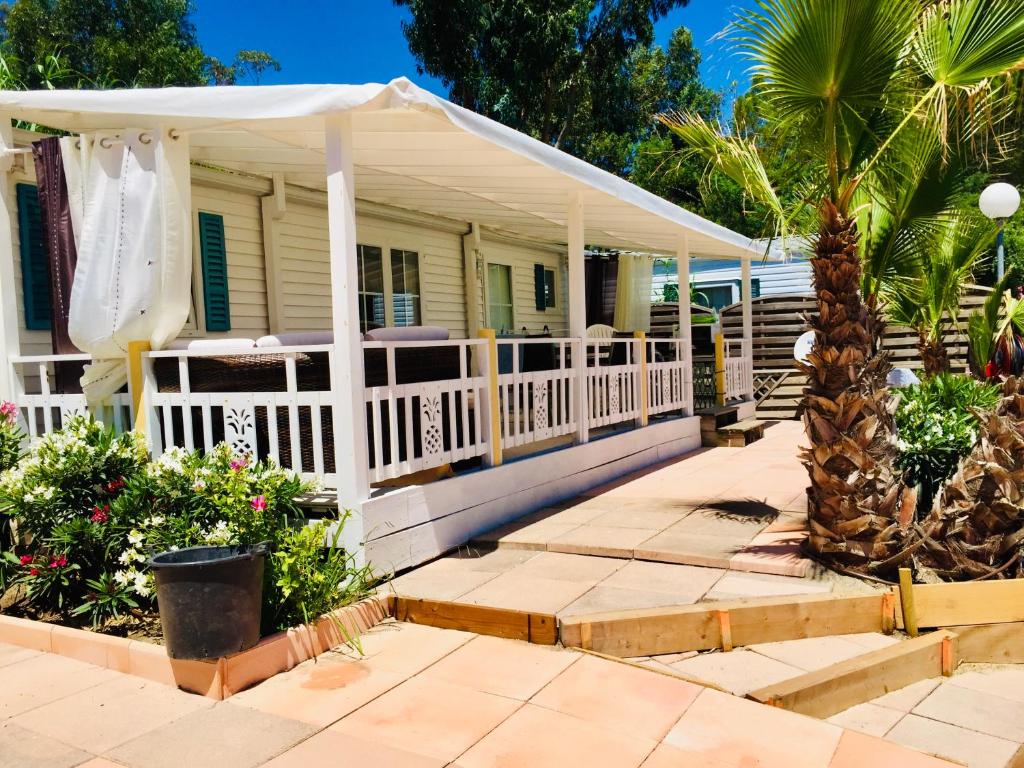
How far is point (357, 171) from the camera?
6895mm

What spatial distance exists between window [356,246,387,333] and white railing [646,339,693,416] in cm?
300

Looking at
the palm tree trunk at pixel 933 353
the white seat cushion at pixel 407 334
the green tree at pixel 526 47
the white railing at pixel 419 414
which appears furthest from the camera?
the green tree at pixel 526 47

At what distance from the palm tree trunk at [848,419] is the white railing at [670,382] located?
4.30 meters

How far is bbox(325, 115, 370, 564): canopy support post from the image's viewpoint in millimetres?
4473

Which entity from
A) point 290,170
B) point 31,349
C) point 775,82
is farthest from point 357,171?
point 775,82

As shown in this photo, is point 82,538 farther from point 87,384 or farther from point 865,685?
point 865,685

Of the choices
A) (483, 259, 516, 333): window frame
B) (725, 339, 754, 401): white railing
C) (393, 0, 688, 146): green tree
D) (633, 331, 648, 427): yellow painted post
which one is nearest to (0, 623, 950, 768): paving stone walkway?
A: (633, 331, 648, 427): yellow painted post

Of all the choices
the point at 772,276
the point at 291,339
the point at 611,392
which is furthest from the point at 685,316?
the point at 772,276

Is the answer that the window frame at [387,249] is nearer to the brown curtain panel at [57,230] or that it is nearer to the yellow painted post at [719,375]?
the brown curtain panel at [57,230]

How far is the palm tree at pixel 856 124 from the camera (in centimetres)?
412

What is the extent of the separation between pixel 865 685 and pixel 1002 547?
4.97 ft

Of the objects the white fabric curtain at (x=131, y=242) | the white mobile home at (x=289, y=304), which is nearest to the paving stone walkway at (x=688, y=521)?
the white mobile home at (x=289, y=304)

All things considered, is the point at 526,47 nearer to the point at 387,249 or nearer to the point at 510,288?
the point at 510,288

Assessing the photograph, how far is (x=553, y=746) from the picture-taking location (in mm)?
2990
